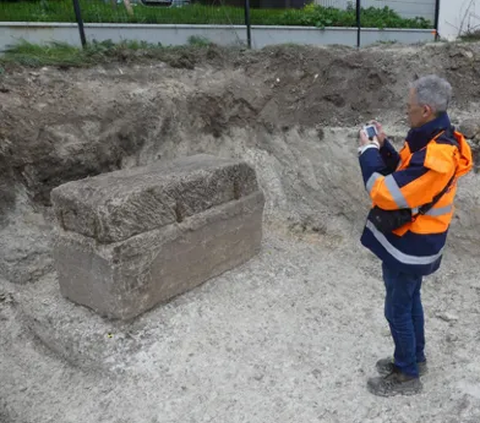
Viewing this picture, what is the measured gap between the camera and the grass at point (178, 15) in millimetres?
6230

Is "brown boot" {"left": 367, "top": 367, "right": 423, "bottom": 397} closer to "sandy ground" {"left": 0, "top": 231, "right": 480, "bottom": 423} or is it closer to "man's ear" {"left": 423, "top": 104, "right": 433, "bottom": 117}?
"sandy ground" {"left": 0, "top": 231, "right": 480, "bottom": 423}

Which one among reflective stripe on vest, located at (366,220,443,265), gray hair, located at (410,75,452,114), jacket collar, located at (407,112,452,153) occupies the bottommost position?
reflective stripe on vest, located at (366,220,443,265)

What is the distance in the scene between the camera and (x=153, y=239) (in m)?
3.67

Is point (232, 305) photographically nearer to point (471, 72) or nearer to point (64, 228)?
point (64, 228)

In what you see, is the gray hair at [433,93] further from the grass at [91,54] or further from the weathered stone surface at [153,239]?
the grass at [91,54]

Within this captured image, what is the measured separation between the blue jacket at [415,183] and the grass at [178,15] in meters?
5.00

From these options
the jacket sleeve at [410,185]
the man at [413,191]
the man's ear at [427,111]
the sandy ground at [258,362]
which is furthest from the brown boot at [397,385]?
the man's ear at [427,111]

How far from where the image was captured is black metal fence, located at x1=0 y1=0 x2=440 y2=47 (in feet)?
20.6

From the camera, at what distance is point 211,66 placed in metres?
6.17

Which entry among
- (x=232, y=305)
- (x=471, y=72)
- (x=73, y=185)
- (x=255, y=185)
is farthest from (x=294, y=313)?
(x=471, y=72)

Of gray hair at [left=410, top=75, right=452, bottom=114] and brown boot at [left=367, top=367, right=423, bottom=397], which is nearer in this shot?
gray hair at [left=410, top=75, right=452, bottom=114]

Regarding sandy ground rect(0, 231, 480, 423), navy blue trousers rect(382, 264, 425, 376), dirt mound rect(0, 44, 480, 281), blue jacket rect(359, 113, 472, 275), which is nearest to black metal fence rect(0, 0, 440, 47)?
dirt mound rect(0, 44, 480, 281)

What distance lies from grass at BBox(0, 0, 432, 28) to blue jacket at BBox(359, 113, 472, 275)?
16.4 feet

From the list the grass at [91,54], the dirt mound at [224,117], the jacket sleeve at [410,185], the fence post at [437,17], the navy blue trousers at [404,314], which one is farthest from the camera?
the fence post at [437,17]
